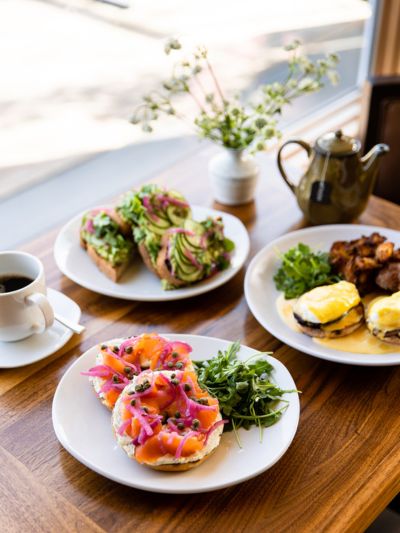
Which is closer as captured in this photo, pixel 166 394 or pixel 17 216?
pixel 166 394

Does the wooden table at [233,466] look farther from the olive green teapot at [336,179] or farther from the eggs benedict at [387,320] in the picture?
the olive green teapot at [336,179]

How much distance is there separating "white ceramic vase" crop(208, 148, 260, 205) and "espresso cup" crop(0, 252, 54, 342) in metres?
0.63

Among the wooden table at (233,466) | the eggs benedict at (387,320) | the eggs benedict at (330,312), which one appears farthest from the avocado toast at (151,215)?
the eggs benedict at (387,320)

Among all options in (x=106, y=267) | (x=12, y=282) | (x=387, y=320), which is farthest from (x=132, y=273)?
(x=387, y=320)

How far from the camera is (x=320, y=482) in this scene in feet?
3.35

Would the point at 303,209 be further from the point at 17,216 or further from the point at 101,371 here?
the point at 17,216

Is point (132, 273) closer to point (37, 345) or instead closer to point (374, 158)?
point (37, 345)

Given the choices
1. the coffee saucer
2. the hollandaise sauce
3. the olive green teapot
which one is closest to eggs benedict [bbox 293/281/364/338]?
the hollandaise sauce

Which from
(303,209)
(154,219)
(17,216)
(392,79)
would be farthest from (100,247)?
(392,79)

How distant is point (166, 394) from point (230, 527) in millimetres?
224

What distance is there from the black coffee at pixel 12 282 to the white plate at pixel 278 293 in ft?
1.52

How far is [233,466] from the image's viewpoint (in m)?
1.01

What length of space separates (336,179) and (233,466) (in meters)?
0.81

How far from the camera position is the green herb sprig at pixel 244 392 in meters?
1.08
